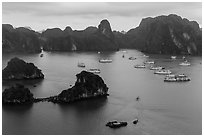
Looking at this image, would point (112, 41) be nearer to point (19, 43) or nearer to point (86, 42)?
point (86, 42)

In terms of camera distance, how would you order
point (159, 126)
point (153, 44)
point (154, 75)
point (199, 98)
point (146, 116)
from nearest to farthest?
1. point (159, 126)
2. point (146, 116)
3. point (199, 98)
4. point (154, 75)
5. point (153, 44)

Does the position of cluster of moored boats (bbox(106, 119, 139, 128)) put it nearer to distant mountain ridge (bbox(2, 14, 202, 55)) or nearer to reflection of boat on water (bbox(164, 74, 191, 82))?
reflection of boat on water (bbox(164, 74, 191, 82))

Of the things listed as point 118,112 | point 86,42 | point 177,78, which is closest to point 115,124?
point 118,112

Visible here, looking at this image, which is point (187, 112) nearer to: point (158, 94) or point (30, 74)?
point (158, 94)

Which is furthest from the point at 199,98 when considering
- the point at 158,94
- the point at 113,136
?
the point at 113,136

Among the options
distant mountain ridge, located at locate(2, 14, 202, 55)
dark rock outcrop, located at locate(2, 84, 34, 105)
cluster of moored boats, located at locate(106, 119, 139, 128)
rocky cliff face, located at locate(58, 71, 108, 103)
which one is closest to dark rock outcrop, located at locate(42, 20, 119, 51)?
distant mountain ridge, located at locate(2, 14, 202, 55)

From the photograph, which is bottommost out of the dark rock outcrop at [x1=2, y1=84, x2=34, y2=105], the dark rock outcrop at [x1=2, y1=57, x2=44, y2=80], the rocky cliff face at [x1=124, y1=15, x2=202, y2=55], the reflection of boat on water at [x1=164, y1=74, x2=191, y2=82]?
the reflection of boat on water at [x1=164, y1=74, x2=191, y2=82]

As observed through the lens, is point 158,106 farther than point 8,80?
No
